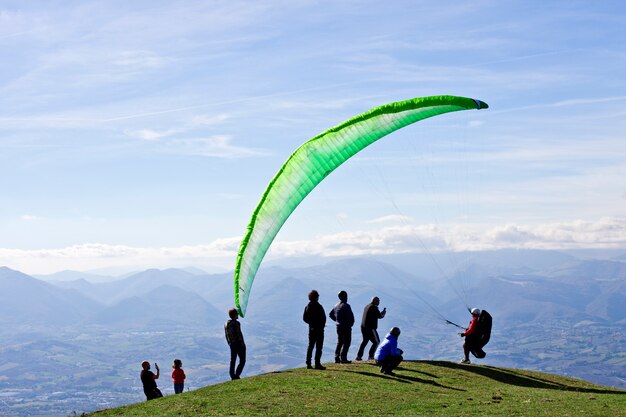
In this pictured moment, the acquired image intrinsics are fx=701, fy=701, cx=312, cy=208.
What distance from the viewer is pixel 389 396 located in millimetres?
20781

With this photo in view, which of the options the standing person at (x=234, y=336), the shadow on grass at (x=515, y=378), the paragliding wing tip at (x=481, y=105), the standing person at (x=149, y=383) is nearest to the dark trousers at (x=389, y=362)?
the shadow on grass at (x=515, y=378)

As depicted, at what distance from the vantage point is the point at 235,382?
24.0 meters

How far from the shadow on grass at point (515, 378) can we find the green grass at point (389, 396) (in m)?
0.04

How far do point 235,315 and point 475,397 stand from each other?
28.3 feet

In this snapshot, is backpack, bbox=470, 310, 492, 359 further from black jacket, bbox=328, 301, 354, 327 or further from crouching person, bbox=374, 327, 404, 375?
black jacket, bbox=328, 301, 354, 327

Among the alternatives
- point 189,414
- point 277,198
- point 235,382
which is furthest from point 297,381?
point 277,198

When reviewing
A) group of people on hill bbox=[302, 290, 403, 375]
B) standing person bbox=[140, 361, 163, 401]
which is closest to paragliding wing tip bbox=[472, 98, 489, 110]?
group of people on hill bbox=[302, 290, 403, 375]

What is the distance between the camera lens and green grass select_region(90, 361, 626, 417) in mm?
18812

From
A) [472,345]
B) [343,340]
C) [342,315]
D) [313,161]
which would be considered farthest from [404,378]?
[313,161]

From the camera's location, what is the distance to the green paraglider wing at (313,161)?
2408cm

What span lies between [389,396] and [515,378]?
7.40 m

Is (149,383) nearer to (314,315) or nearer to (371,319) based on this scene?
(314,315)

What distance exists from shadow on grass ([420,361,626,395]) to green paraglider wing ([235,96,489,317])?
319 inches

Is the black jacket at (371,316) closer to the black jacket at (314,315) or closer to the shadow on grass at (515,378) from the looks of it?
the black jacket at (314,315)
